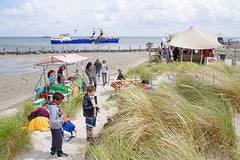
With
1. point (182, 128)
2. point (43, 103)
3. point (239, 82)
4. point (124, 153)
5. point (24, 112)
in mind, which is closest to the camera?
point (124, 153)

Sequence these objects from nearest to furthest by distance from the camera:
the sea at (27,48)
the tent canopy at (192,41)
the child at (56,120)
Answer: the child at (56,120) < the tent canopy at (192,41) < the sea at (27,48)

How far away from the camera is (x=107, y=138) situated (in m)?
3.12

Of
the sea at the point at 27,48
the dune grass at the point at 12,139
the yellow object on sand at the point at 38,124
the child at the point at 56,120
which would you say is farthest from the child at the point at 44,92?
the sea at the point at 27,48

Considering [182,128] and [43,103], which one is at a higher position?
[182,128]

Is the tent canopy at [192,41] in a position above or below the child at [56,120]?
above

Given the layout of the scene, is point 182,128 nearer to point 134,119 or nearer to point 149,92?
point 134,119

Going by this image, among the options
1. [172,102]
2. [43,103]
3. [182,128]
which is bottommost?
[43,103]

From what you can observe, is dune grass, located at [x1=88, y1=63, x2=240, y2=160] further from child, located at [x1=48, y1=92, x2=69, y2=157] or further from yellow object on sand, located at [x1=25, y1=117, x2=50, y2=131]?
yellow object on sand, located at [x1=25, y1=117, x2=50, y2=131]

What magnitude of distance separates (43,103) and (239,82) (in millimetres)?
6772

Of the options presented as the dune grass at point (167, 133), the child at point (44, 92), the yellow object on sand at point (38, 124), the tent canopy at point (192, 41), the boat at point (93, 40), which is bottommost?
the yellow object on sand at point (38, 124)

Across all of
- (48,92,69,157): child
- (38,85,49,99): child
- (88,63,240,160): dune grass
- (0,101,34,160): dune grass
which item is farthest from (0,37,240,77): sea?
(88,63,240,160): dune grass

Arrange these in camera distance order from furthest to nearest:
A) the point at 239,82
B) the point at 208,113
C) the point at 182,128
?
the point at 239,82, the point at 208,113, the point at 182,128

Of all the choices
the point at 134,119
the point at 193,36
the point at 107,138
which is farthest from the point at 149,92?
the point at 193,36

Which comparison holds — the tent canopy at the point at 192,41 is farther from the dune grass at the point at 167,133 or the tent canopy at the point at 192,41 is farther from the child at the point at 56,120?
the child at the point at 56,120
